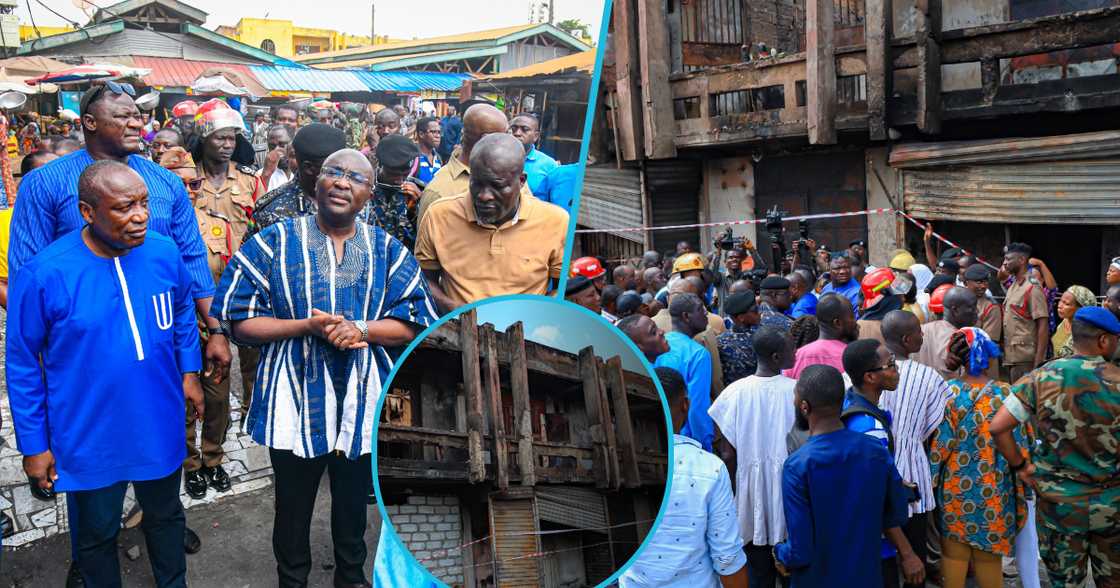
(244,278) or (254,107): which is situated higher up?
(254,107)

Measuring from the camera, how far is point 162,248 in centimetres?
362

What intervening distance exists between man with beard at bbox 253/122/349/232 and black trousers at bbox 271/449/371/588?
0.97m

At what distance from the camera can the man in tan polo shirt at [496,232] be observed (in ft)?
8.02

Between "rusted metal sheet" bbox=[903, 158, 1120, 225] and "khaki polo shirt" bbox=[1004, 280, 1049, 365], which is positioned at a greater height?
"rusted metal sheet" bbox=[903, 158, 1120, 225]

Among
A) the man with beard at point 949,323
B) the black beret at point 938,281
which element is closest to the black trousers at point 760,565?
the man with beard at point 949,323

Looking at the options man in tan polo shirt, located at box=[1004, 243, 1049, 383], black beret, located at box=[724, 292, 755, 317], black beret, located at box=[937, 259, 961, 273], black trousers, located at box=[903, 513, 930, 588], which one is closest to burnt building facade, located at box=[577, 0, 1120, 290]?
black beret, located at box=[724, 292, 755, 317]

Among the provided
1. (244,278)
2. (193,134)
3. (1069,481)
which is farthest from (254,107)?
(1069,481)

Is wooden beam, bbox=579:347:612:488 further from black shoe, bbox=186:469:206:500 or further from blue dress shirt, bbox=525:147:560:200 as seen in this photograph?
black shoe, bbox=186:469:206:500

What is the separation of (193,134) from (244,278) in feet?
8.29

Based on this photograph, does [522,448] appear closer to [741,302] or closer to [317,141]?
[317,141]

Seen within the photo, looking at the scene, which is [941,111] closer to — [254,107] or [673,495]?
[254,107]

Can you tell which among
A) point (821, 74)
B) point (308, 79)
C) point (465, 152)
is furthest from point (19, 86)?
point (821, 74)

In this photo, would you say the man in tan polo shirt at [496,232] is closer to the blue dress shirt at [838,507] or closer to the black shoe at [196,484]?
the blue dress shirt at [838,507]

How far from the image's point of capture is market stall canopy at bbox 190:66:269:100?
4.56m
